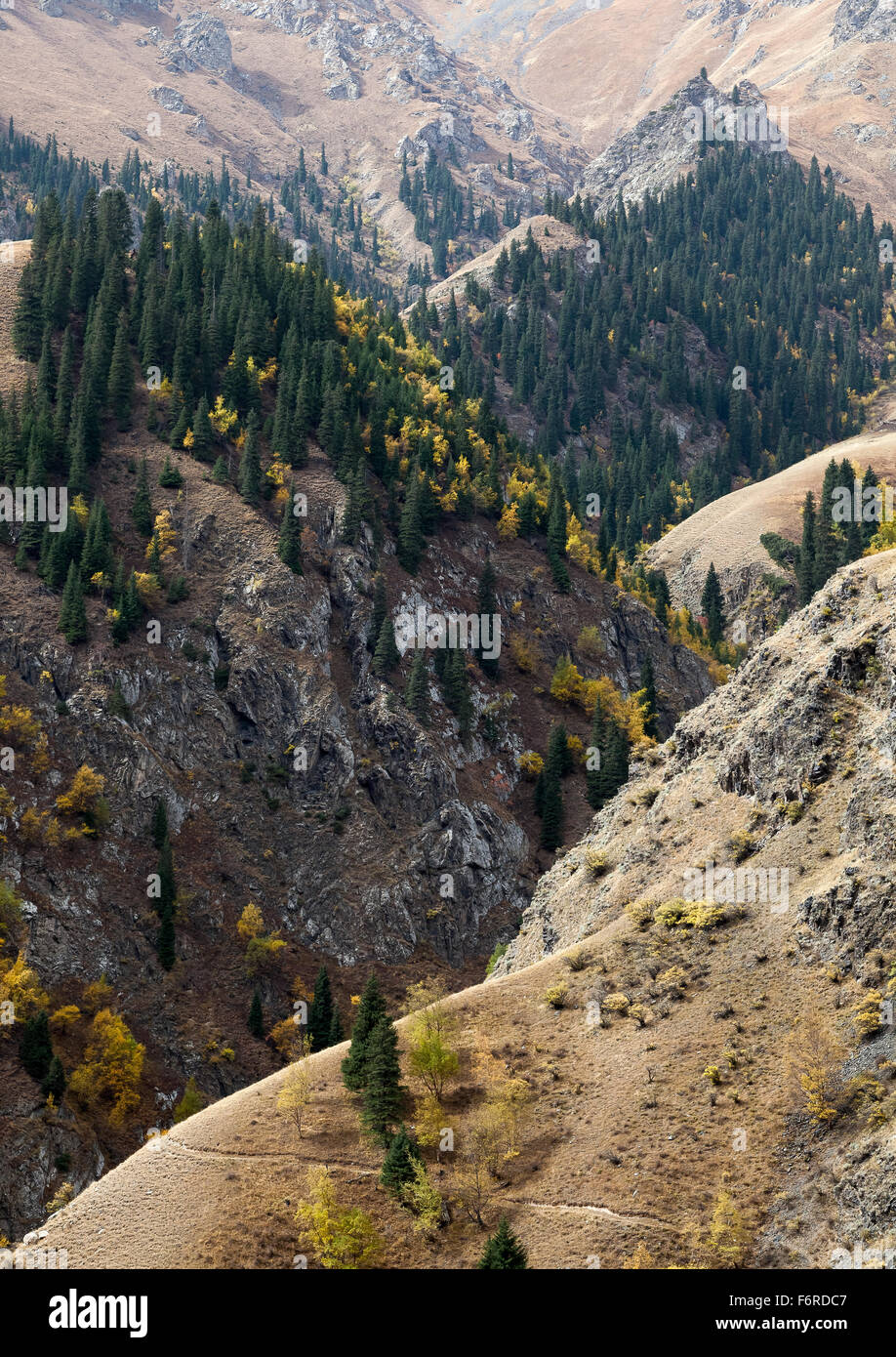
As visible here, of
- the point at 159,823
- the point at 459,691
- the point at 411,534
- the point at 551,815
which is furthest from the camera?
the point at 411,534

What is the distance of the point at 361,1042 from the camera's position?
75375mm

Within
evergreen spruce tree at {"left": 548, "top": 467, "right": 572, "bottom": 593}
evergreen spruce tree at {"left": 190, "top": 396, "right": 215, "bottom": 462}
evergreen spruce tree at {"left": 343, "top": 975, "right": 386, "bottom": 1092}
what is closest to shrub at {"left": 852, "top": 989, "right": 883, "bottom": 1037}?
evergreen spruce tree at {"left": 343, "top": 975, "right": 386, "bottom": 1092}

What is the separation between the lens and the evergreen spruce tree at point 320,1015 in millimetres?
105688

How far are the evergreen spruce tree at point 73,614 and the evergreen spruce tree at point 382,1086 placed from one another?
6723 cm

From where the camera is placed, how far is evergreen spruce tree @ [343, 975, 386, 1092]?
73.9 metres

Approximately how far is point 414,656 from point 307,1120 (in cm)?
8085

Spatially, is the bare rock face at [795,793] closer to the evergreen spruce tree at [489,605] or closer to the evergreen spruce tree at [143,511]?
the evergreen spruce tree at [489,605]

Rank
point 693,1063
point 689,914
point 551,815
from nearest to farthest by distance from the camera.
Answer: point 693,1063, point 689,914, point 551,815

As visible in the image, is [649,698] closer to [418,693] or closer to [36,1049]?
A: [418,693]

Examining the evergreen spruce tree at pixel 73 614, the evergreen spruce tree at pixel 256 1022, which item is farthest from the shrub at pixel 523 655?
the evergreen spruce tree at pixel 256 1022

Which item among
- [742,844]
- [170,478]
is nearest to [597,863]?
[742,844]

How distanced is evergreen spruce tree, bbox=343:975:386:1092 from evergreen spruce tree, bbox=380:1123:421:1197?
6.45 metres

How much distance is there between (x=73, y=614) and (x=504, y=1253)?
285ft
